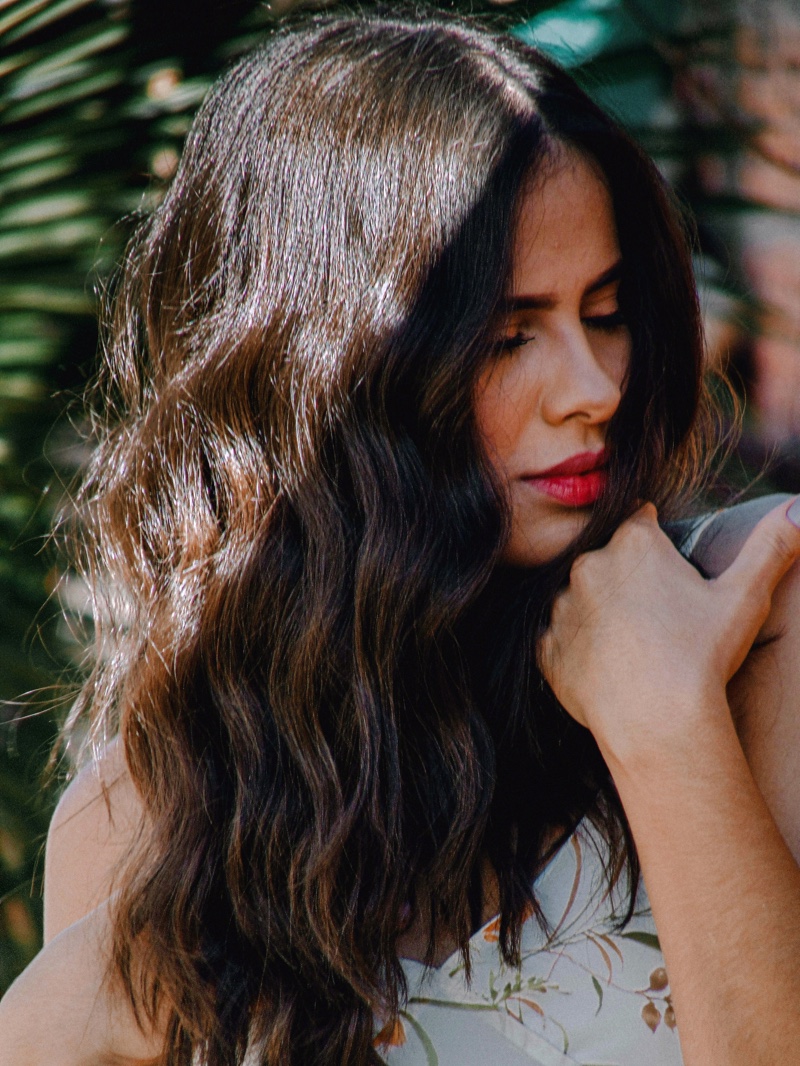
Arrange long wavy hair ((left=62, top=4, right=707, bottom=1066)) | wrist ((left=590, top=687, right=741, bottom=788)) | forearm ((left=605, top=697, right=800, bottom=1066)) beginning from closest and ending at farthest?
forearm ((left=605, top=697, right=800, bottom=1066)) → wrist ((left=590, top=687, right=741, bottom=788)) → long wavy hair ((left=62, top=4, right=707, bottom=1066))

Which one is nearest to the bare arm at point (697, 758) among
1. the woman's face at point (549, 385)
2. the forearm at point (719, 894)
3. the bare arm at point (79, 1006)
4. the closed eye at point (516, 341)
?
the forearm at point (719, 894)

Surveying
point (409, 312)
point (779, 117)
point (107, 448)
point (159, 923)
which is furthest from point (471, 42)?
point (159, 923)

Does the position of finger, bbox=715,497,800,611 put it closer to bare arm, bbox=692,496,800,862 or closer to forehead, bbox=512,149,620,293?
bare arm, bbox=692,496,800,862

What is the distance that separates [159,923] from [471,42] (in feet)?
4.24

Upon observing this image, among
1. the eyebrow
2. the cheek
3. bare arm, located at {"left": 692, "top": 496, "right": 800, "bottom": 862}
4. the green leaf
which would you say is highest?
the eyebrow

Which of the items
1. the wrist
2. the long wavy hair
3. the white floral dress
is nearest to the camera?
the wrist

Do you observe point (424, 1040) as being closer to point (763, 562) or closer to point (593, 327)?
point (763, 562)

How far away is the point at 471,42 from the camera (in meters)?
1.58

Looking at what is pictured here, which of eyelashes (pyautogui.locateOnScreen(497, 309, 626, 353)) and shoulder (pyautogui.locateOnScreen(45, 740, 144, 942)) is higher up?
eyelashes (pyautogui.locateOnScreen(497, 309, 626, 353))

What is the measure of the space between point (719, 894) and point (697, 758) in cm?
14

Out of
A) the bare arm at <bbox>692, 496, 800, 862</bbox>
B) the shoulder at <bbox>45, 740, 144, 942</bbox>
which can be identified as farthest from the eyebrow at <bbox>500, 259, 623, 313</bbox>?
the shoulder at <bbox>45, 740, 144, 942</bbox>

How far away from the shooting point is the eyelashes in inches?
56.6

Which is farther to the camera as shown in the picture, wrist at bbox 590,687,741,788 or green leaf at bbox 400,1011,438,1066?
green leaf at bbox 400,1011,438,1066

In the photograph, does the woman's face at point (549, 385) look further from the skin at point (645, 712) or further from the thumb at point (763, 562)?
the thumb at point (763, 562)
